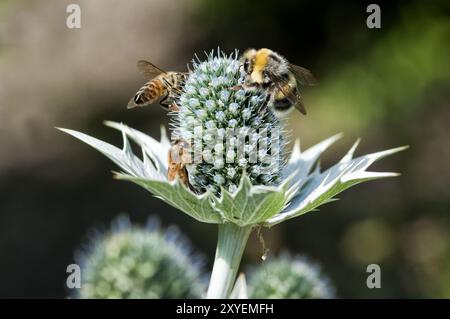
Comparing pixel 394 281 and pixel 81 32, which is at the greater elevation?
pixel 81 32

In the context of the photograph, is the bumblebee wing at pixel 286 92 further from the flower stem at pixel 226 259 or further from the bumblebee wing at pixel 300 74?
the flower stem at pixel 226 259

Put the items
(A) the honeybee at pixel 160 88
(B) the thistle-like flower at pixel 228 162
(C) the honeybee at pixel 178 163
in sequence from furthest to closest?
(A) the honeybee at pixel 160 88 < (C) the honeybee at pixel 178 163 < (B) the thistle-like flower at pixel 228 162

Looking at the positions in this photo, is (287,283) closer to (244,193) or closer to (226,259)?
(226,259)

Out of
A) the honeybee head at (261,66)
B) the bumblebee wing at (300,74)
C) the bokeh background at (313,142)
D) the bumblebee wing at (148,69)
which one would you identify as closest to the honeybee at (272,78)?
the honeybee head at (261,66)

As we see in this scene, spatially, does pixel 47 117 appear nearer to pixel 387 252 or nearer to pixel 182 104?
pixel 387 252
